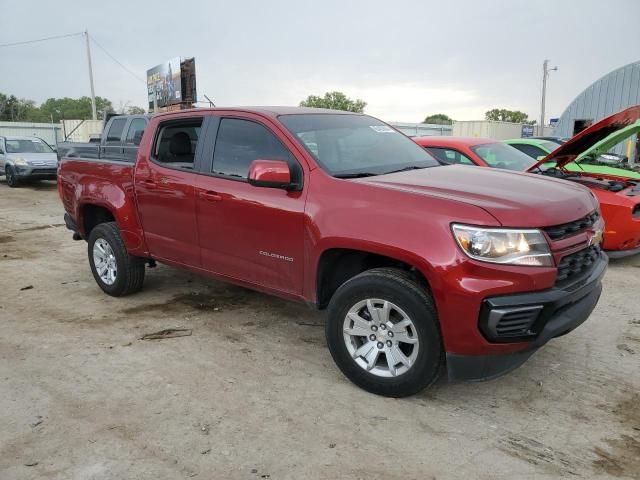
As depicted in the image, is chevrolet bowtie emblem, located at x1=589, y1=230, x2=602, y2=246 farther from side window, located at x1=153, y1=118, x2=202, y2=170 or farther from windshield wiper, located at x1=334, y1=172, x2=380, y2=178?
side window, located at x1=153, y1=118, x2=202, y2=170

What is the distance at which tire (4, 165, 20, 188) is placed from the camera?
53.0ft

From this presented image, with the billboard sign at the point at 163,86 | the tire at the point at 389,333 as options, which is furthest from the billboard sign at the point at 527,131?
the tire at the point at 389,333

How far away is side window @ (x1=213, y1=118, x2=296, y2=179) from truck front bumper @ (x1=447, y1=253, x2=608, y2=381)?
70.3 inches

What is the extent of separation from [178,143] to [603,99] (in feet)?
82.1

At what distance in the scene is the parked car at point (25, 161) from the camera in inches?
632

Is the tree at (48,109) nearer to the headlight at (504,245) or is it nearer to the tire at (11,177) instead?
the tire at (11,177)

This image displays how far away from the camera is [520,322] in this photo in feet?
9.38

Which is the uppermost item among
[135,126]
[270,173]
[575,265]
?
[135,126]

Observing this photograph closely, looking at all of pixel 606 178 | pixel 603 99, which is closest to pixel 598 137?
pixel 606 178

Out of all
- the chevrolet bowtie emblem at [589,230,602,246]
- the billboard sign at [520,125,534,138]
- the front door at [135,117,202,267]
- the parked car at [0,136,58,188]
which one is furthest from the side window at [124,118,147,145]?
the billboard sign at [520,125,534,138]

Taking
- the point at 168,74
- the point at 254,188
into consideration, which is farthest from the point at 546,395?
the point at 168,74

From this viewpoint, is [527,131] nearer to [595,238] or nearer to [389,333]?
[595,238]

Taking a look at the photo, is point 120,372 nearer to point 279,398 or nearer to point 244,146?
point 279,398

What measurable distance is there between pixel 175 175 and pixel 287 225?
4.46ft
